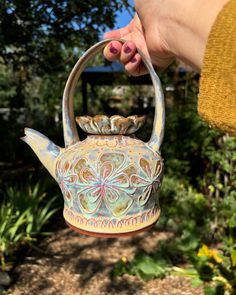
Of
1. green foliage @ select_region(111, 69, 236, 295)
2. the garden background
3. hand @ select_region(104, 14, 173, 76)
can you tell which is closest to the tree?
the garden background

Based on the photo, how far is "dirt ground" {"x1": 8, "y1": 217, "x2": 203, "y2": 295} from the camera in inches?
115

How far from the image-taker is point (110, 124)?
1.09 m

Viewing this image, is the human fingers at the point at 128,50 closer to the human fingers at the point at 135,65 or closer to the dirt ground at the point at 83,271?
the human fingers at the point at 135,65

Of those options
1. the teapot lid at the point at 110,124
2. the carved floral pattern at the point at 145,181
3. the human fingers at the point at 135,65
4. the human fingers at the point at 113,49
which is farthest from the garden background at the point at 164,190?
the teapot lid at the point at 110,124

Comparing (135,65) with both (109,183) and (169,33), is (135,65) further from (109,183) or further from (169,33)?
(109,183)

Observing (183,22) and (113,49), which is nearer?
(183,22)

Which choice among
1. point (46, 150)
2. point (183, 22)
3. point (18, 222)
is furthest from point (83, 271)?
point (183, 22)

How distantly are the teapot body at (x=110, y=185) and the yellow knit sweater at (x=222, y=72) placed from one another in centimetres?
31

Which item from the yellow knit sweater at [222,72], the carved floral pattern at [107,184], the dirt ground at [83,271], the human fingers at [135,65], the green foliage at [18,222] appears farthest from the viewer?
the green foliage at [18,222]

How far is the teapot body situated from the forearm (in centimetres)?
32

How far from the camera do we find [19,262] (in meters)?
3.31

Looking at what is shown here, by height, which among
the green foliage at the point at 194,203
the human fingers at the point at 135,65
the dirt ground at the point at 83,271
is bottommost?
the dirt ground at the point at 83,271

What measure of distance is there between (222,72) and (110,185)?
1.45 ft

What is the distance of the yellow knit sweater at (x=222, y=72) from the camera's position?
2.56ft
